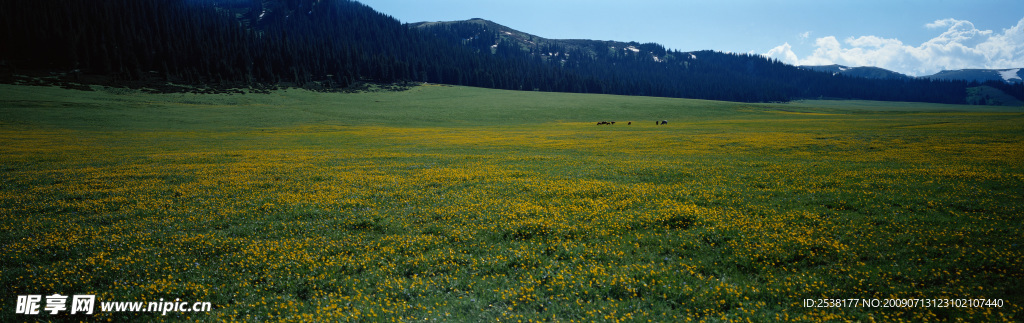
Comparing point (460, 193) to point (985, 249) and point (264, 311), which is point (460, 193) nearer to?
point (264, 311)

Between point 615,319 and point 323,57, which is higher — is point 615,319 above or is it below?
below

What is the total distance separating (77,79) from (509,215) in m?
143

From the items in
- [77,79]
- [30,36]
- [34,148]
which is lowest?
[34,148]

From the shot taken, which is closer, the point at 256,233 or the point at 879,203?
the point at 256,233

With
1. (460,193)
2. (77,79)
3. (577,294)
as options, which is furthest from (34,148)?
(77,79)

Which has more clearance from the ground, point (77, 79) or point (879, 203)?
point (77, 79)

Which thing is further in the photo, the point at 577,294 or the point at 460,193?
the point at 460,193

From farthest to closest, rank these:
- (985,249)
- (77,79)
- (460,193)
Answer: (77,79) < (460,193) < (985,249)

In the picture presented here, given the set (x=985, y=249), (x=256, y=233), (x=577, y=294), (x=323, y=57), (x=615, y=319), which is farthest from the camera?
(x=323, y=57)

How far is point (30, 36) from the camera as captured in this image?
119562mm

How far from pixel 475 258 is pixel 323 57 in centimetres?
16791

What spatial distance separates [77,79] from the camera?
10156 centimetres

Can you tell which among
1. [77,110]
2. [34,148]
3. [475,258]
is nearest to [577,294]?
[475,258]

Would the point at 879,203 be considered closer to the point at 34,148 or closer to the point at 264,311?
the point at 264,311
